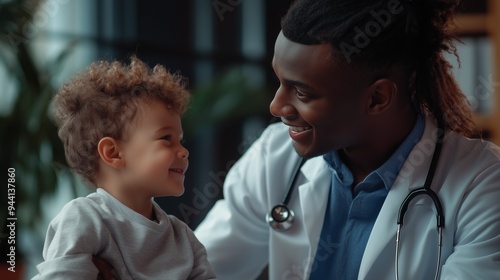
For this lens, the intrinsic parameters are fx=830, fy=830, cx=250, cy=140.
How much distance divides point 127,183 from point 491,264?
69 centimetres

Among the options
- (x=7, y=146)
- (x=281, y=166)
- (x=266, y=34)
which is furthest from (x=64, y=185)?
(x=281, y=166)

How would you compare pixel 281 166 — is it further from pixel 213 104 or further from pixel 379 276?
pixel 213 104

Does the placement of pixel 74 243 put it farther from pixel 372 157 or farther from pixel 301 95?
pixel 372 157

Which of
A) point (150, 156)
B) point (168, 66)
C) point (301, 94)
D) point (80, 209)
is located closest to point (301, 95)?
point (301, 94)

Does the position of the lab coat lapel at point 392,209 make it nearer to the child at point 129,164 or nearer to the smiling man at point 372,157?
the smiling man at point 372,157

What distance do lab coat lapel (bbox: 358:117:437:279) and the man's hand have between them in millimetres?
562

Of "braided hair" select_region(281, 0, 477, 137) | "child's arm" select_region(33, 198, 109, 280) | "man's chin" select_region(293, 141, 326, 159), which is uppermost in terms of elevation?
"braided hair" select_region(281, 0, 477, 137)

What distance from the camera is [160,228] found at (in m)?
1.41

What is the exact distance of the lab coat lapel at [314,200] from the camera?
178 cm

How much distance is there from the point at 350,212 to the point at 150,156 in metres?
0.54

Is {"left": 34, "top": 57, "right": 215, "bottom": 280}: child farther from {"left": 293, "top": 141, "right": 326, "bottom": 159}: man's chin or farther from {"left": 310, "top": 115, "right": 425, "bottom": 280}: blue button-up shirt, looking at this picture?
{"left": 310, "top": 115, "right": 425, "bottom": 280}: blue button-up shirt

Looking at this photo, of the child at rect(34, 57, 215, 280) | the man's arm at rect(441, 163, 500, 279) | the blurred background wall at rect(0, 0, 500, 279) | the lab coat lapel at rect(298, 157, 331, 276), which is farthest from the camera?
the blurred background wall at rect(0, 0, 500, 279)

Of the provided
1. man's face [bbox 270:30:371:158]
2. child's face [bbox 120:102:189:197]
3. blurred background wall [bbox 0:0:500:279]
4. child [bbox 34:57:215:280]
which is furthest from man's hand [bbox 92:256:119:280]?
blurred background wall [bbox 0:0:500:279]

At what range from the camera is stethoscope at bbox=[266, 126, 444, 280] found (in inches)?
63.2
